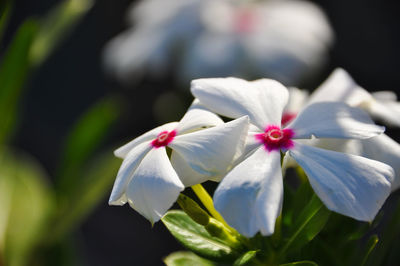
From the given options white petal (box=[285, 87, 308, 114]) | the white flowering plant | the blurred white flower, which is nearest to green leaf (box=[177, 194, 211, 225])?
the white flowering plant

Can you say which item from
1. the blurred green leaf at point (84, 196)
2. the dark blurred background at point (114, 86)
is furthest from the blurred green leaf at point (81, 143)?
the dark blurred background at point (114, 86)

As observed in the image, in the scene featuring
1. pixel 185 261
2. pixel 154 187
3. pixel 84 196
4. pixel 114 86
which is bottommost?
pixel 114 86

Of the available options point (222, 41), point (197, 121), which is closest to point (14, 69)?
point (197, 121)

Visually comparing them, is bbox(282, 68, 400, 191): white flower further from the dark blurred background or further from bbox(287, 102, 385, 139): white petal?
the dark blurred background

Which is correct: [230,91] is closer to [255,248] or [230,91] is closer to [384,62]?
[255,248]

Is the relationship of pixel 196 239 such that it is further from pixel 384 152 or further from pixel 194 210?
pixel 384 152

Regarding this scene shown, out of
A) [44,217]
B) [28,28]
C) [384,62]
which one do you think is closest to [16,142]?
[384,62]

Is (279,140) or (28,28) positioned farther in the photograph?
(28,28)
